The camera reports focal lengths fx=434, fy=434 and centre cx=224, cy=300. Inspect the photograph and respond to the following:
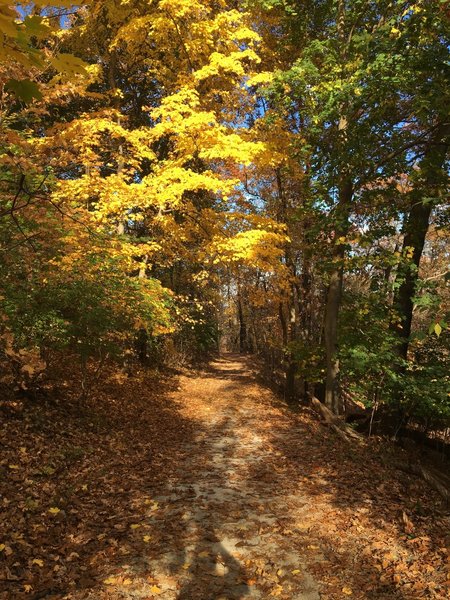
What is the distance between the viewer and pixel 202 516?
5.39m

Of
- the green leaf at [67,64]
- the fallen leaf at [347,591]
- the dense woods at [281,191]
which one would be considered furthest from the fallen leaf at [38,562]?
the green leaf at [67,64]

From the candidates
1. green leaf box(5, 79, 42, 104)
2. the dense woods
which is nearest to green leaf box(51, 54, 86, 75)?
green leaf box(5, 79, 42, 104)

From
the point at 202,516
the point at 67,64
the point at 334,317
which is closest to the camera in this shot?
the point at 67,64

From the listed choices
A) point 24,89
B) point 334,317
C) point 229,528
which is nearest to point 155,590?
point 229,528

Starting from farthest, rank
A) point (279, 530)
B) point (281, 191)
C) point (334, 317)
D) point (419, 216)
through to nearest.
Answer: point (281, 191), point (334, 317), point (419, 216), point (279, 530)

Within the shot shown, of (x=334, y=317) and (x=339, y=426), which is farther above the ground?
(x=334, y=317)

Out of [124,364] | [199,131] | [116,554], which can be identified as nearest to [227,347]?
[124,364]

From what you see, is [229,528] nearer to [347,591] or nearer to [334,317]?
[347,591]

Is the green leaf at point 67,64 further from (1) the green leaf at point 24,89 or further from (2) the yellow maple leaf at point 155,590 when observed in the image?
(2) the yellow maple leaf at point 155,590

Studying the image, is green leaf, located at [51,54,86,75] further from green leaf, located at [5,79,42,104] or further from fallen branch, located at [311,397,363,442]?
fallen branch, located at [311,397,363,442]

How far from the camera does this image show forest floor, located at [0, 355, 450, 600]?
403cm

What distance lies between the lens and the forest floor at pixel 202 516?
403cm

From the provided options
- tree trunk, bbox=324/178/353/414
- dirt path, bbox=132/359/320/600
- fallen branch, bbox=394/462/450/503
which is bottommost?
dirt path, bbox=132/359/320/600

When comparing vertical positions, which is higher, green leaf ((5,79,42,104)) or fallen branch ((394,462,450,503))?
green leaf ((5,79,42,104))
